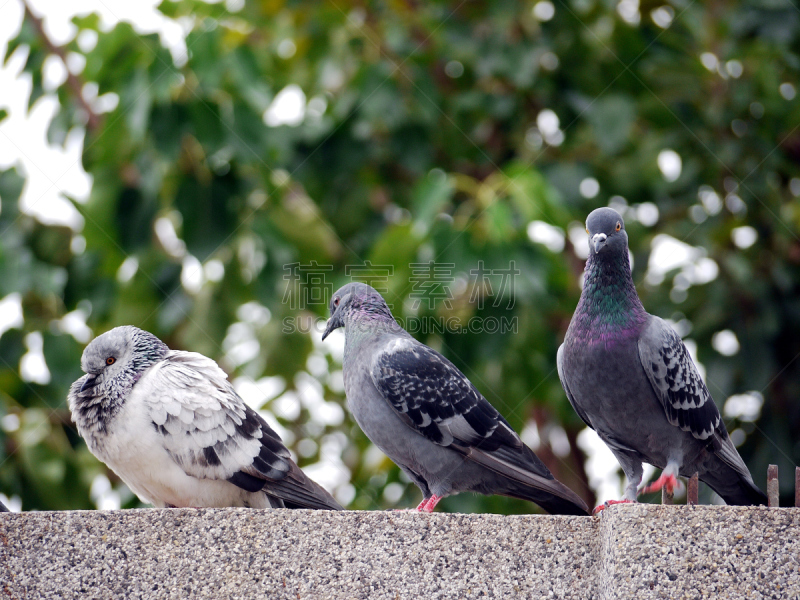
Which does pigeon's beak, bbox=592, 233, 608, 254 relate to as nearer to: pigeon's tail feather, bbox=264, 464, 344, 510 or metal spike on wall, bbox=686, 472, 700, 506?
metal spike on wall, bbox=686, 472, 700, 506

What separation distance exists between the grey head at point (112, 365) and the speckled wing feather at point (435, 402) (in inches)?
45.5

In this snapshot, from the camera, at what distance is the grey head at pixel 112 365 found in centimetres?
395

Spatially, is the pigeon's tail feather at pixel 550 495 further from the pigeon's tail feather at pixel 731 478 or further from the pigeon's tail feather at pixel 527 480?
the pigeon's tail feather at pixel 731 478

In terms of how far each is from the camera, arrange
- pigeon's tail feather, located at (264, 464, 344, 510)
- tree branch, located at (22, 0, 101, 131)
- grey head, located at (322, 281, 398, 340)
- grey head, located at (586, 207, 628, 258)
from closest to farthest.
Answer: grey head, located at (586, 207, 628, 258), pigeon's tail feather, located at (264, 464, 344, 510), grey head, located at (322, 281, 398, 340), tree branch, located at (22, 0, 101, 131)

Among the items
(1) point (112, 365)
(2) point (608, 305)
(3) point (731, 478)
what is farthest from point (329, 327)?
(3) point (731, 478)

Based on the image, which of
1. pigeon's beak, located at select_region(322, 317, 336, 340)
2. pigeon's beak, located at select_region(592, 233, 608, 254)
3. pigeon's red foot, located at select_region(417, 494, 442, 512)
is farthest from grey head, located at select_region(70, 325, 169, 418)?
pigeon's beak, located at select_region(592, 233, 608, 254)

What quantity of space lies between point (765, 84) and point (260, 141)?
423 cm

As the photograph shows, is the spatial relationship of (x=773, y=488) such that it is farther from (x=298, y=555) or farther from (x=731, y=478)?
(x=298, y=555)

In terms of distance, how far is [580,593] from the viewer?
3.10 m

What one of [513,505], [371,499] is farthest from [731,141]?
[371,499]

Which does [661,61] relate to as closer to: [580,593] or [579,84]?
[579,84]

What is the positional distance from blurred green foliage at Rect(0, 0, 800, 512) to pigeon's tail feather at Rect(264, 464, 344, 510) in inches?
76.5

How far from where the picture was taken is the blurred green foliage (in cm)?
632

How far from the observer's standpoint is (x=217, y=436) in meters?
3.87
